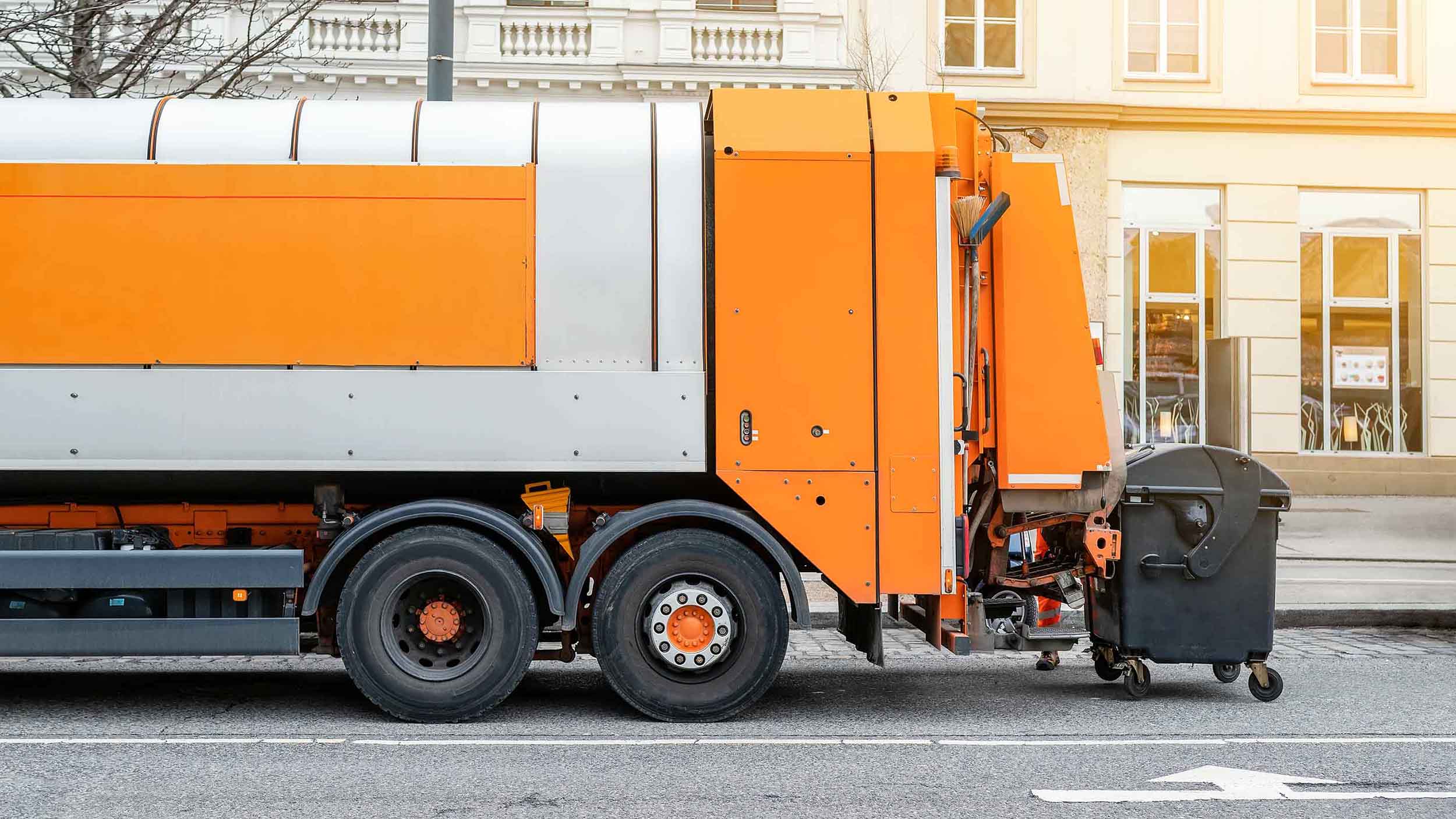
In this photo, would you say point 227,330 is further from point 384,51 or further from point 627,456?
point 384,51

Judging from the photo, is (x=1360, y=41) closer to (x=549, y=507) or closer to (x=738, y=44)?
(x=738, y=44)

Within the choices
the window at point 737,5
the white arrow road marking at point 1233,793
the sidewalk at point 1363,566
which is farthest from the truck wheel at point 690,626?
the window at point 737,5

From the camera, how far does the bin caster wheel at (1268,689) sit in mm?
6949

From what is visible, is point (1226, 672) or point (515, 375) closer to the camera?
point (515, 375)

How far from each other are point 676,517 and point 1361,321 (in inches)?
569

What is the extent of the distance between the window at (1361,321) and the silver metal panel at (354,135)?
1453 centimetres

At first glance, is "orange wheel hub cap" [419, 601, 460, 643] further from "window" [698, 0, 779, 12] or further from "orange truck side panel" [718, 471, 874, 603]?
"window" [698, 0, 779, 12]

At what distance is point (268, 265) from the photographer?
20.3 feet

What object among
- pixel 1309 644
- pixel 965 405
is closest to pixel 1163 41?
pixel 1309 644

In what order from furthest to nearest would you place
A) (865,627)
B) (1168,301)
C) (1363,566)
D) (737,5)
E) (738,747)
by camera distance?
(1168,301) < (737,5) < (1363,566) < (865,627) < (738,747)

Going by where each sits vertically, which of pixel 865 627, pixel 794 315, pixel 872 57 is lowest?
pixel 865 627

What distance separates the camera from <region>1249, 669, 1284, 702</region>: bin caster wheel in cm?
695

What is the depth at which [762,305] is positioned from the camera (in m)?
6.31

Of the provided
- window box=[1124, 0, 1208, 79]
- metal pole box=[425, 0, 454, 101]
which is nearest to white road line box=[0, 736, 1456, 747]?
metal pole box=[425, 0, 454, 101]
